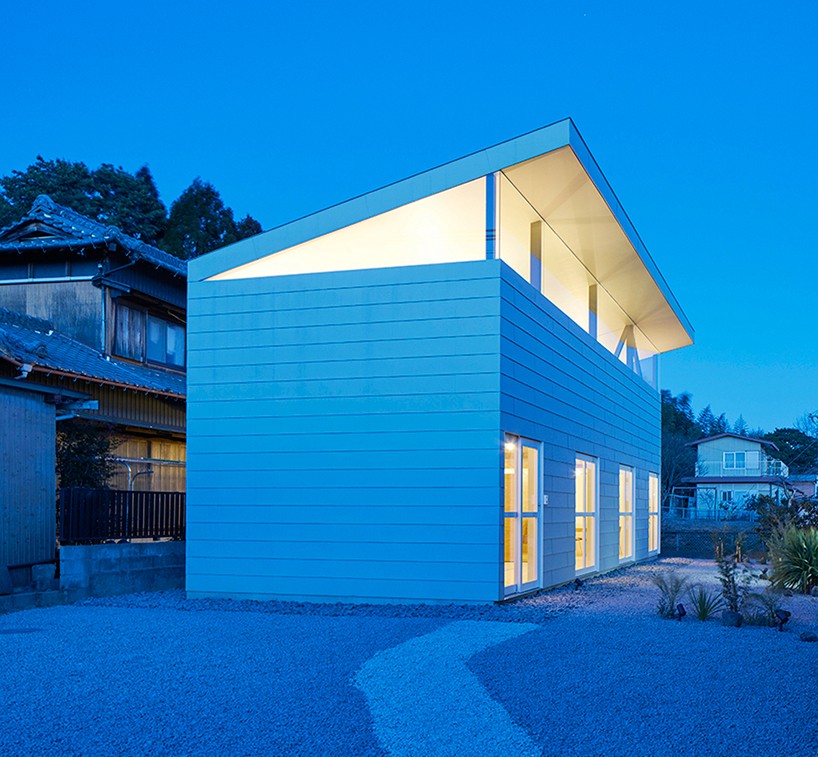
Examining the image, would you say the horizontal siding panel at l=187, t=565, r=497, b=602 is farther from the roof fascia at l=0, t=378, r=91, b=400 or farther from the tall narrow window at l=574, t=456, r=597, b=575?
the tall narrow window at l=574, t=456, r=597, b=575

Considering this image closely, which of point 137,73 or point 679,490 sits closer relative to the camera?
point 679,490

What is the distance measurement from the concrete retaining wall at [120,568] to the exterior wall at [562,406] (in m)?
5.05

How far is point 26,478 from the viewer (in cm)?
1082

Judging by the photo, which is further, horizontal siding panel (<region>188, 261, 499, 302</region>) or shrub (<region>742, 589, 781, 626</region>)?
horizontal siding panel (<region>188, 261, 499, 302</region>)

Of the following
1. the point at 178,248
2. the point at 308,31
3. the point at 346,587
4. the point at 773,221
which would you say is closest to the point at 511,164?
the point at 346,587

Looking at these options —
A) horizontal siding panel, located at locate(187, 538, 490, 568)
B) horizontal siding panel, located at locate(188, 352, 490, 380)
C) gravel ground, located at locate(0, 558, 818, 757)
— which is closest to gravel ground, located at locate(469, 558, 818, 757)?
gravel ground, located at locate(0, 558, 818, 757)

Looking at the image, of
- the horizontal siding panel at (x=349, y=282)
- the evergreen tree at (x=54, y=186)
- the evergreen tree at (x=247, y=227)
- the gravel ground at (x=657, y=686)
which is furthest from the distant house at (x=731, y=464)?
the gravel ground at (x=657, y=686)

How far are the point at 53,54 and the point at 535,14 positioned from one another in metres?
23.2

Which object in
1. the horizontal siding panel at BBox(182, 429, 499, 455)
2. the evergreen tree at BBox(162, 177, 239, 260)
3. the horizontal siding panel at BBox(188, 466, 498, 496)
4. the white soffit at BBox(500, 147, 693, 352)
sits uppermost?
the evergreen tree at BBox(162, 177, 239, 260)

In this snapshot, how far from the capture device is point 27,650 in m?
6.95

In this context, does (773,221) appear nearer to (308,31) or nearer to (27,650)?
(308,31)

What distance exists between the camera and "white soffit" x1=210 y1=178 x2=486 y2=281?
977 centimetres

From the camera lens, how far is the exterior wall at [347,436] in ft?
31.0

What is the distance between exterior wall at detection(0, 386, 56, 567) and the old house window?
4700mm
